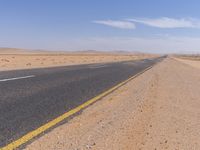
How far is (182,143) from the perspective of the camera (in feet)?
17.5

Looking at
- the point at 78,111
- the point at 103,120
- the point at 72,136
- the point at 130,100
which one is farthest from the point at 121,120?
the point at 130,100

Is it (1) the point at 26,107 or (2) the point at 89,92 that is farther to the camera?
(2) the point at 89,92

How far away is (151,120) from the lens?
22.4 ft

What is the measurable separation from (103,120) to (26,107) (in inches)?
71.0

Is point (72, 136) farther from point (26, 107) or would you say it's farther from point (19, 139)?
point (26, 107)

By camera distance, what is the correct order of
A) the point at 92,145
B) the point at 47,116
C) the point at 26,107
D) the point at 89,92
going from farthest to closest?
the point at 89,92 → the point at 26,107 → the point at 47,116 → the point at 92,145

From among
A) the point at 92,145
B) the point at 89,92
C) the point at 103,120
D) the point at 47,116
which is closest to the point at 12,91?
the point at 89,92

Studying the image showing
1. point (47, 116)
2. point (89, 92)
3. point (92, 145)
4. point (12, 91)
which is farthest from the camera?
point (89, 92)

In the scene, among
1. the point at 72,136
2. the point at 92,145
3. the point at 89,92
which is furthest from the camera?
the point at 89,92

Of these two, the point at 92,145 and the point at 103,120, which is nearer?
the point at 92,145

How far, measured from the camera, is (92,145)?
480cm

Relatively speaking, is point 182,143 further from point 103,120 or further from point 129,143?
point 103,120

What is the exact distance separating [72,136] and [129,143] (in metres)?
0.92

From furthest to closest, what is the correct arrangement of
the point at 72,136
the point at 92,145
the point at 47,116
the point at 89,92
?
the point at 89,92 → the point at 47,116 → the point at 72,136 → the point at 92,145
